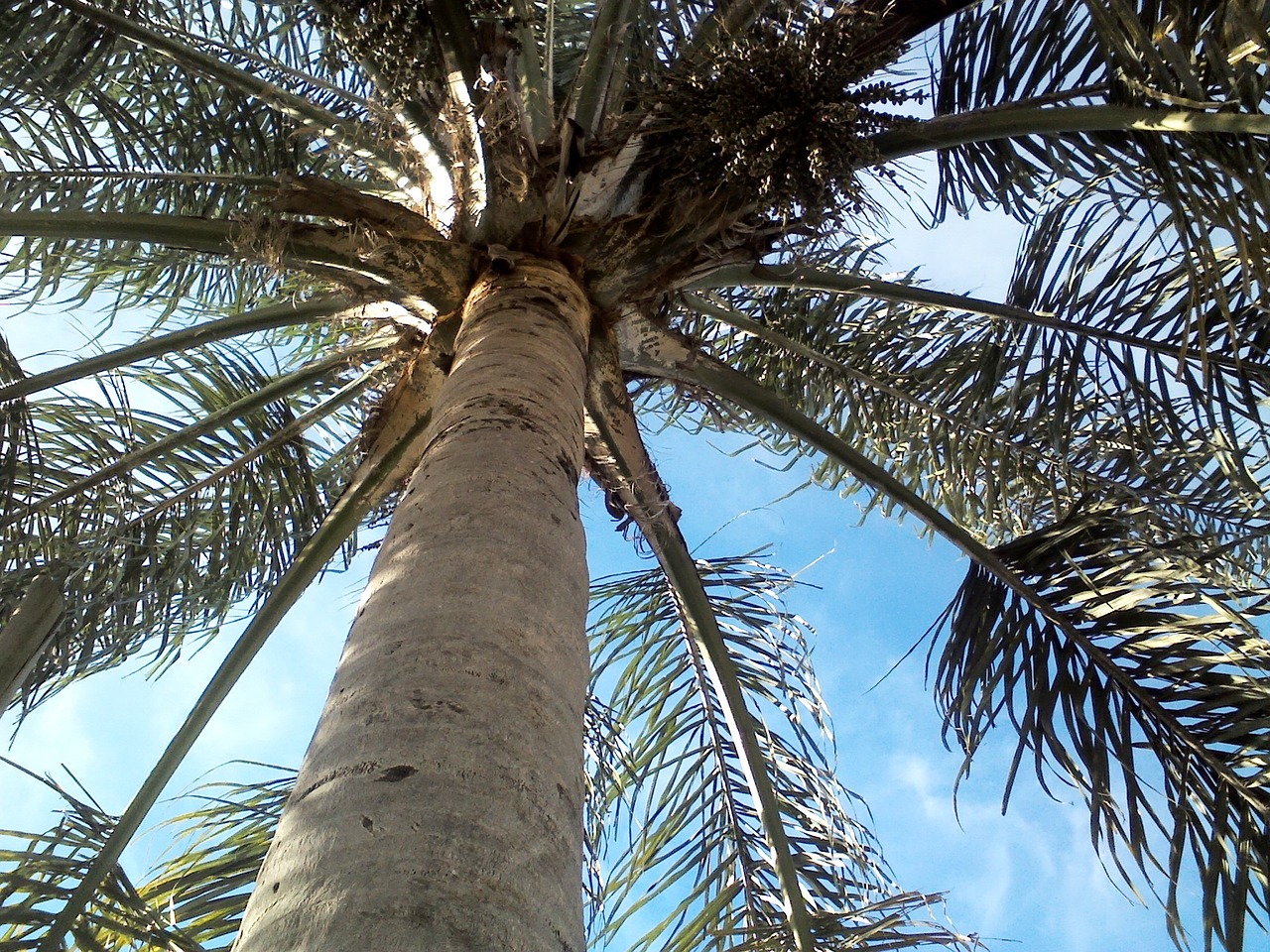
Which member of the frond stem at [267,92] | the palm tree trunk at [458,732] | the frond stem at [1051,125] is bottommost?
the palm tree trunk at [458,732]

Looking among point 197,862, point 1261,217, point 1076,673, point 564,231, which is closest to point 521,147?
point 564,231

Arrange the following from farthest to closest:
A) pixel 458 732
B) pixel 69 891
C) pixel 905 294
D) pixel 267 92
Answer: pixel 267 92
pixel 905 294
pixel 69 891
pixel 458 732

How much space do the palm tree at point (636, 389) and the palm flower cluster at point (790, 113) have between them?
0.04ft

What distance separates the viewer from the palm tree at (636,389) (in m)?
2.61

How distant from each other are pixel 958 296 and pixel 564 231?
4.70 feet

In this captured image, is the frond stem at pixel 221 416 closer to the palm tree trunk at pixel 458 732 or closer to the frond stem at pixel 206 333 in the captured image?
the frond stem at pixel 206 333

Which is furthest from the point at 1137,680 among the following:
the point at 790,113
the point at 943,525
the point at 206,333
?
the point at 206,333

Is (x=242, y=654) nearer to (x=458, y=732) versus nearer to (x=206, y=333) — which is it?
(x=206, y=333)

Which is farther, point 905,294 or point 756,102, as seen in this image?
point 905,294

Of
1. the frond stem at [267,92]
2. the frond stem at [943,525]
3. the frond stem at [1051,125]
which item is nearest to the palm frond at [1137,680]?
the frond stem at [943,525]

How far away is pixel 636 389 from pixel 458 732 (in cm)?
303

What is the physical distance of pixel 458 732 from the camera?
4.93ft

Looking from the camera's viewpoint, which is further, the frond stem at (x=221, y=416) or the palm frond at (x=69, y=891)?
the frond stem at (x=221, y=416)

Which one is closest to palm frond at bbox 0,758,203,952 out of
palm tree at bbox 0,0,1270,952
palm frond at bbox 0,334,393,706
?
palm tree at bbox 0,0,1270,952
